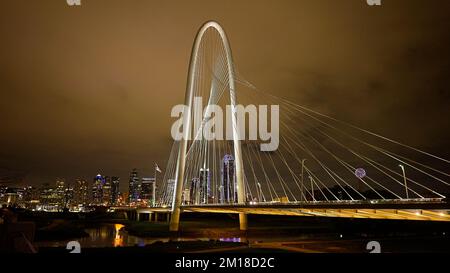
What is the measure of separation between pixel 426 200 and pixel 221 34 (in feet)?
96.8

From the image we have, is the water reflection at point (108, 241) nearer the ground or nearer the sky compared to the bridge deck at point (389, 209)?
nearer the ground

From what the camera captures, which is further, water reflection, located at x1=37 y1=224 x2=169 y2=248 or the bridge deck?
water reflection, located at x1=37 y1=224 x2=169 y2=248

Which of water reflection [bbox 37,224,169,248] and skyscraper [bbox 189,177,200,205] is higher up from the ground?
skyscraper [bbox 189,177,200,205]

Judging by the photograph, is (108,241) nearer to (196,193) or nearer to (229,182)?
(229,182)

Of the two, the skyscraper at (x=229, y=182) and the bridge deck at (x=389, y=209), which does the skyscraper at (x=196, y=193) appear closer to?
the skyscraper at (x=229, y=182)

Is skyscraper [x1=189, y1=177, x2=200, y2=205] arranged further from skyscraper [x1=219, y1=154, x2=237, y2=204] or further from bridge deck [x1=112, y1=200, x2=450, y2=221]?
bridge deck [x1=112, y1=200, x2=450, y2=221]

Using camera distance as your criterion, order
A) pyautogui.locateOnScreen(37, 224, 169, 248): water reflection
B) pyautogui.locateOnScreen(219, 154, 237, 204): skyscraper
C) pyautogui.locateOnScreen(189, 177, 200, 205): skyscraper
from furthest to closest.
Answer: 1. pyautogui.locateOnScreen(189, 177, 200, 205): skyscraper
2. pyautogui.locateOnScreen(219, 154, 237, 204): skyscraper
3. pyautogui.locateOnScreen(37, 224, 169, 248): water reflection

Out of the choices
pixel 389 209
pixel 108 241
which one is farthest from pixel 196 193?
pixel 389 209

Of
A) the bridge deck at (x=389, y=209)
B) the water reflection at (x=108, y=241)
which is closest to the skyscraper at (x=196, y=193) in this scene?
the water reflection at (x=108, y=241)

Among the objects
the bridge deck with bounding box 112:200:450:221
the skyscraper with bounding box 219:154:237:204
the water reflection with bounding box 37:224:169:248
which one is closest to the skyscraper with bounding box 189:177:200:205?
the skyscraper with bounding box 219:154:237:204

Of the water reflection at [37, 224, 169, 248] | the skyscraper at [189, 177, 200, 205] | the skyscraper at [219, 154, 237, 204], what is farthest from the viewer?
the skyscraper at [189, 177, 200, 205]
